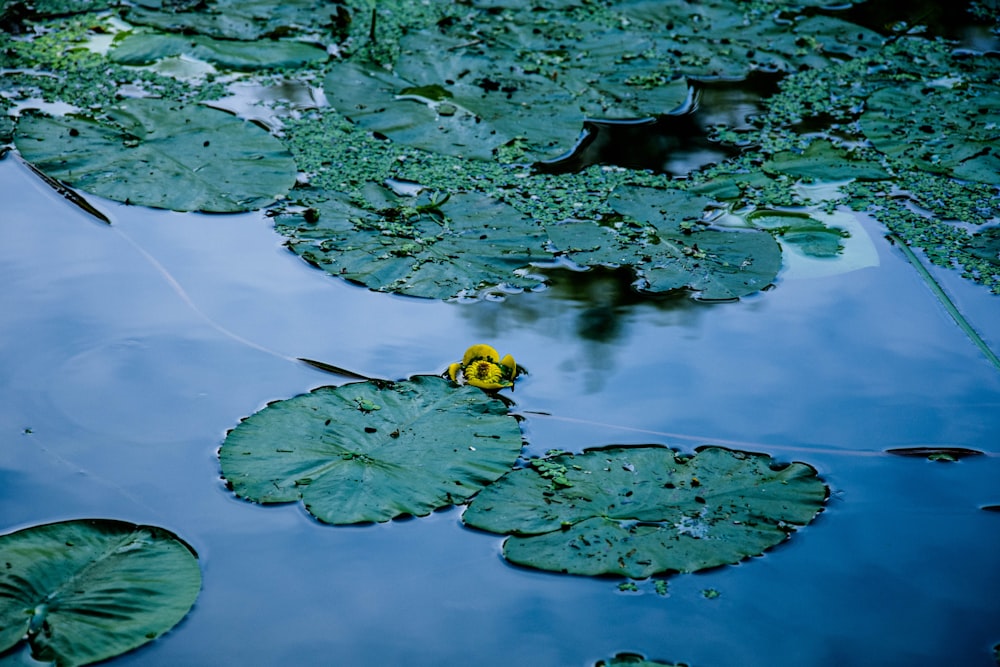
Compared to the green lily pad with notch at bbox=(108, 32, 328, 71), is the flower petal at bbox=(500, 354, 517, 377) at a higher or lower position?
lower

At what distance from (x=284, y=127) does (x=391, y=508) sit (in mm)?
2005

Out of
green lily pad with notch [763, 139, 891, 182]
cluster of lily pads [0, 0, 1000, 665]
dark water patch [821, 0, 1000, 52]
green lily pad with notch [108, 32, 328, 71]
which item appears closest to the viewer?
cluster of lily pads [0, 0, 1000, 665]

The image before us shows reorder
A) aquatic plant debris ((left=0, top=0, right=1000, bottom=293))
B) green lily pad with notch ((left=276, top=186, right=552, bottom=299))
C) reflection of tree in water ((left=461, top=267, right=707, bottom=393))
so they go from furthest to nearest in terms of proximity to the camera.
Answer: aquatic plant debris ((left=0, top=0, right=1000, bottom=293)) → green lily pad with notch ((left=276, top=186, right=552, bottom=299)) → reflection of tree in water ((left=461, top=267, right=707, bottom=393))

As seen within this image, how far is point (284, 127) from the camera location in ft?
11.7

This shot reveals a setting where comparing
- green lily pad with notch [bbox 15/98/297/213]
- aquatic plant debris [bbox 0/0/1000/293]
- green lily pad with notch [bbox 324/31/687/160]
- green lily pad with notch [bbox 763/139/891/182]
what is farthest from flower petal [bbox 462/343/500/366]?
green lily pad with notch [bbox 763/139/891/182]

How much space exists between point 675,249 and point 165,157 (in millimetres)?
1751

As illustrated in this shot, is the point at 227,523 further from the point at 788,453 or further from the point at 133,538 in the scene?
the point at 788,453

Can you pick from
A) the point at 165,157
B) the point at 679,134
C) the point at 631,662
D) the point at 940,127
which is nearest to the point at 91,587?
the point at 631,662

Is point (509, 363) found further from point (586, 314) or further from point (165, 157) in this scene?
point (165, 157)

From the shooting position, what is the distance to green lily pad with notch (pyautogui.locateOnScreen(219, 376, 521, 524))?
2.06 m

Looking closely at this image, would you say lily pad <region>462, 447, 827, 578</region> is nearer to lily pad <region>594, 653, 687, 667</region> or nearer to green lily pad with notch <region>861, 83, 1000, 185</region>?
lily pad <region>594, 653, 687, 667</region>

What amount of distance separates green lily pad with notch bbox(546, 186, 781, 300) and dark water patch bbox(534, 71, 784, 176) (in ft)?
1.16

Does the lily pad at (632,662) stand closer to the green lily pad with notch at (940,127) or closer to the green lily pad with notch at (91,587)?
the green lily pad with notch at (91,587)

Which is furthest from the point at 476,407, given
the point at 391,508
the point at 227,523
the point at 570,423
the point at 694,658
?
the point at 694,658
